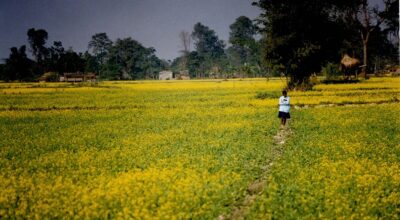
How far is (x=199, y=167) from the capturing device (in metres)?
14.2

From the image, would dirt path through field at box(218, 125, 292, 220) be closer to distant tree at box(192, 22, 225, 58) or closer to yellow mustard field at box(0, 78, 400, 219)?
yellow mustard field at box(0, 78, 400, 219)

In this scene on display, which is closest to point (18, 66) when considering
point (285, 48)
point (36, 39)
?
point (36, 39)

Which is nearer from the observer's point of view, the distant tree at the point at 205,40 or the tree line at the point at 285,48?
the tree line at the point at 285,48

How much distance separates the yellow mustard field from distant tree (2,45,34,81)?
77626 mm

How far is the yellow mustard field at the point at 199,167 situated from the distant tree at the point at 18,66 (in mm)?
77626

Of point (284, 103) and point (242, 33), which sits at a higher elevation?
point (242, 33)

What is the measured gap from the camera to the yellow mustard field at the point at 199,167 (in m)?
10.3

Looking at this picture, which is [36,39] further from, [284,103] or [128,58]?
[284,103]

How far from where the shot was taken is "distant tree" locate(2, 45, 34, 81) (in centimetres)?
9800

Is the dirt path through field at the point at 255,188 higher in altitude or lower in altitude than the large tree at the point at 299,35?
lower

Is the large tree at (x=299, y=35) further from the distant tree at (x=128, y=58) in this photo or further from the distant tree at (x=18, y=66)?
the distant tree at (x=128, y=58)

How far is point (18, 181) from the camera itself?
12984 mm

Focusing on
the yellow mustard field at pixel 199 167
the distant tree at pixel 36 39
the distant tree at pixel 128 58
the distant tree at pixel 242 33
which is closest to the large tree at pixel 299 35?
the yellow mustard field at pixel 199 167

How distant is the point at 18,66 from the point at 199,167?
100.0 m
